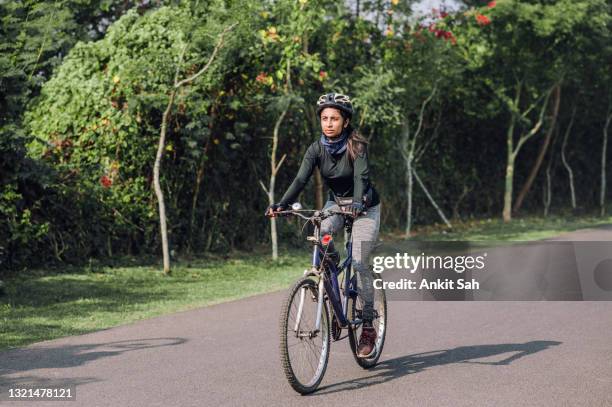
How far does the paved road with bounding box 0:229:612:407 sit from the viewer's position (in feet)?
21.4

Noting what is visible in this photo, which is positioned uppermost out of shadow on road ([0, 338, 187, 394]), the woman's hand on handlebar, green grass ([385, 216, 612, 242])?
the woman's hand on handlebar

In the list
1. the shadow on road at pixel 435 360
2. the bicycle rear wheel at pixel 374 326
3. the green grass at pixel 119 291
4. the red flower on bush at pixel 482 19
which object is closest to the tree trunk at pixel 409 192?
the red flower on bush at pixel 482 19

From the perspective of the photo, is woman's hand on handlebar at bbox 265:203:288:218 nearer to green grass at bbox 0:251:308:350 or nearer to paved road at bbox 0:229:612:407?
paved road at bbox 0:229:612:407

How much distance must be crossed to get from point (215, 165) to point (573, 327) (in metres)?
8.59

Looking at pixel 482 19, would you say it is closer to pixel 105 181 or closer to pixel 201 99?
pixel 201 99

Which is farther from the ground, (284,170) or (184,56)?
(184,56)

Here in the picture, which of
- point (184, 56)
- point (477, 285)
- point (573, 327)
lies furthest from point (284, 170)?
point (573, 327)

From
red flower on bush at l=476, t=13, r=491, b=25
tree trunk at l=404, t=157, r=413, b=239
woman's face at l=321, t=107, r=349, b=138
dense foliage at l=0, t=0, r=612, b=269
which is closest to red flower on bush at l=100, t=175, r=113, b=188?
dense foliage at l=0, t=0, r=612, b=269

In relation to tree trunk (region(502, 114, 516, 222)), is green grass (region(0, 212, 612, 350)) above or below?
below

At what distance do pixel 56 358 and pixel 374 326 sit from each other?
8.71ft

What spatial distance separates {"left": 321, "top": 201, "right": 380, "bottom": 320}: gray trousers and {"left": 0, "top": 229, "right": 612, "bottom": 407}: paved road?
589 millimetres

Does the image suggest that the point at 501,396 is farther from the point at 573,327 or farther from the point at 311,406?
the point at 573,327

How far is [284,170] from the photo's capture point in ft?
60.4

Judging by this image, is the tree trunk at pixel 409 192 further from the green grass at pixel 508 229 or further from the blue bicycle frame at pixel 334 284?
the blue bicycle frame at pixel 334 284
